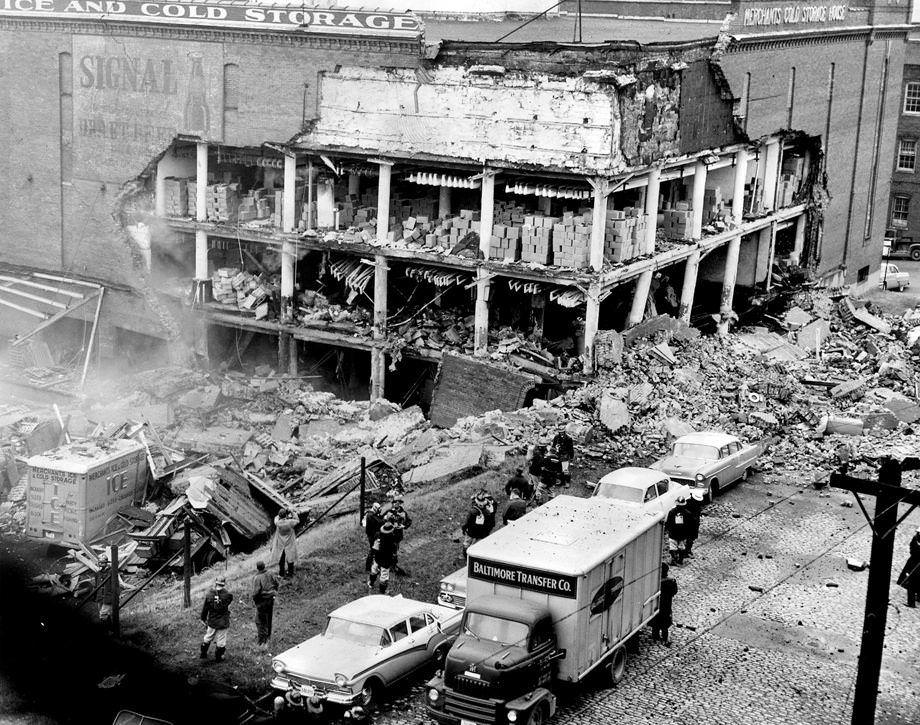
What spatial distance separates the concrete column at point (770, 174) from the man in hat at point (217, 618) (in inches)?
1130

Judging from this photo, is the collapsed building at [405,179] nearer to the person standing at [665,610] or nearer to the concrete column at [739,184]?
the concrete column at [739,184]

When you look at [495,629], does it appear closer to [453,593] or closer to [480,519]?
[453,593]

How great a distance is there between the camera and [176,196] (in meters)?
39.4

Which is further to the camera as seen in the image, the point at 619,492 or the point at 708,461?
the point at 708,461

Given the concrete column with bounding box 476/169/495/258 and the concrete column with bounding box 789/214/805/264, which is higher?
the concrete column with bounding box 476/169/495/258

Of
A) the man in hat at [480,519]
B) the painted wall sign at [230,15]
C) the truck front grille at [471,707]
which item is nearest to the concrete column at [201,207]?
the painted wall sign at [230,15]

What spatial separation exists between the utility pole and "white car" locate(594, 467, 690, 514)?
8407mm

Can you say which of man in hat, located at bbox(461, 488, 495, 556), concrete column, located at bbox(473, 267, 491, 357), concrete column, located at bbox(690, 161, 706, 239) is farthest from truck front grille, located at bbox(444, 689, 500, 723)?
concrete column, located at bbox(690, 161, 706, 239)

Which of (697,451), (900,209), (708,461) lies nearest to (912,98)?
(900,209)

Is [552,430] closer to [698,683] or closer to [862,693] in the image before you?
[698,683]

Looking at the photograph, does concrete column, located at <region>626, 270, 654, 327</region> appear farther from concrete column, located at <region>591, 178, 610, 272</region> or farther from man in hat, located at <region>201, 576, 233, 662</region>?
man in hat, located at <region>201, 576, 233, 662</region>

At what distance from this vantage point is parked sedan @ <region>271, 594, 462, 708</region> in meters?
17.4

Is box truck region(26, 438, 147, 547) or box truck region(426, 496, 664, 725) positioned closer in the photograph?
box truck region(426, 496, 664, 725)

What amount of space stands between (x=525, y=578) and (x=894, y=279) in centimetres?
4209
